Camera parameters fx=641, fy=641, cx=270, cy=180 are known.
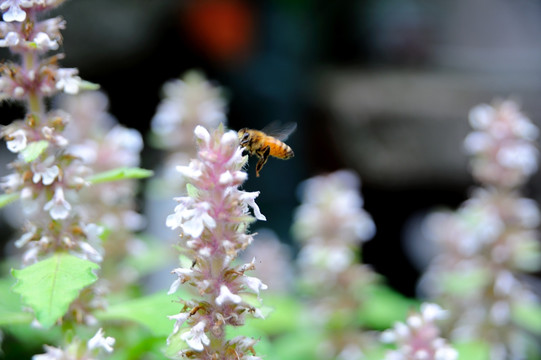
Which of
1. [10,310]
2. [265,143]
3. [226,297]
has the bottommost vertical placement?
[226,297]

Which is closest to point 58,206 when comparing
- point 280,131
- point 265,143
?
point 265,143

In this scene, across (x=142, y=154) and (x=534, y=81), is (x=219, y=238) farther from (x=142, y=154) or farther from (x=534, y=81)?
(x=534, y=81)

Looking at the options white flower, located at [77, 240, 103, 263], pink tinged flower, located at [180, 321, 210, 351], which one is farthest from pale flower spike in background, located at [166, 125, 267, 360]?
white flower, located at [77, 240, 103, 263]

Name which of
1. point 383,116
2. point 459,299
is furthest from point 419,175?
point 459,299

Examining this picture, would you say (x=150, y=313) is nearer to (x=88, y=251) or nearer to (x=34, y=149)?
(x=88, y=251)

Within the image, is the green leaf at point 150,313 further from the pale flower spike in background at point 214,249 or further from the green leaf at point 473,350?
the green leaf at point 473,350

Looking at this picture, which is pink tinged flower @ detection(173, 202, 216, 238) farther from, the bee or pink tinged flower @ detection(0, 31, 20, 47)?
the bee
